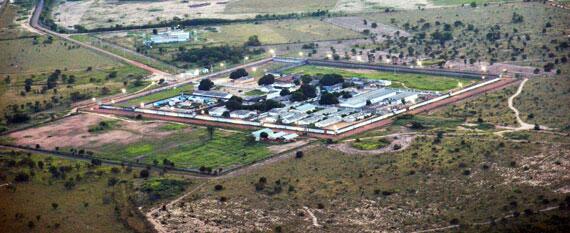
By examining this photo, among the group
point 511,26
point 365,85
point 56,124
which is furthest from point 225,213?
point 511,26

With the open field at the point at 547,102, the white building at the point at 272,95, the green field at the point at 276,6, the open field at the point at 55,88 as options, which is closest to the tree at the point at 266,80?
the white building at the point at 272,95

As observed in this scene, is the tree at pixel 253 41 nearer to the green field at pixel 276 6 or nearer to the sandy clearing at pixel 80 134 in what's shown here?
the green field at pixel 276 6

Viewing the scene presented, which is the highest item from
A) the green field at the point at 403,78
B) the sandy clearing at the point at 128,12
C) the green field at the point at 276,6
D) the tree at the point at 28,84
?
the sandy clearing at the point at 128,12

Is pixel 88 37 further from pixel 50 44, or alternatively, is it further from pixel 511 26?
pixel 511 26

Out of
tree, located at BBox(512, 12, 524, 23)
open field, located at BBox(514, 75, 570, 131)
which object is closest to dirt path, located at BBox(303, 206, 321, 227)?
open field, located at BBox(514, 75, 570, 131)

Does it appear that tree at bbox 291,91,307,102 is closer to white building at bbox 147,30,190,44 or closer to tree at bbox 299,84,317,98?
tree at bbox 299,84,317,98

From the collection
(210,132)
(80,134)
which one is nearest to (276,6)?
(80,134)
